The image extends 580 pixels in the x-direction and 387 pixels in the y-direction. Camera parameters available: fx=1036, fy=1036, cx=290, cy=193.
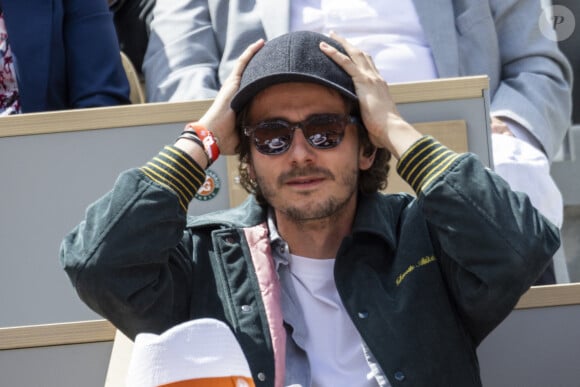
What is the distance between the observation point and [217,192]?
306cm

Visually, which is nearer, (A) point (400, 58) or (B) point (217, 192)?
(B) point (217, 192)

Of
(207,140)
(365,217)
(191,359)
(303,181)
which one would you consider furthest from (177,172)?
(191,359)

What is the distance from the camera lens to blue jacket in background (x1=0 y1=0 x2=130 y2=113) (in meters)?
3.66

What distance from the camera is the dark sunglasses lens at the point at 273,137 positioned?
98.6 inches

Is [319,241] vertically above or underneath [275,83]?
underneath

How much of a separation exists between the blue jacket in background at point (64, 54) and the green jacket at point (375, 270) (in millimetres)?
1285

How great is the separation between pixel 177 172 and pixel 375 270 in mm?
531

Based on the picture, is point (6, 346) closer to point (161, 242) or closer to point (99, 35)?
point (161, 242)

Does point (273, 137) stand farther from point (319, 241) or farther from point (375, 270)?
point (375, 270)

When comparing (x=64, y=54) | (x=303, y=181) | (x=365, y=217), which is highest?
(x=64, y=54)

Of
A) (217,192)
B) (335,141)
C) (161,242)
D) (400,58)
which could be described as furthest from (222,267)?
(400,58)

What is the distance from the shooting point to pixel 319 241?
2602 mm

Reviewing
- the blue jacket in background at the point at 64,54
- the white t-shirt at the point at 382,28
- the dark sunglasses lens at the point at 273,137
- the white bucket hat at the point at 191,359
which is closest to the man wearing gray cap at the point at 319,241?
the dark sunglasses lens at the point at 273,137

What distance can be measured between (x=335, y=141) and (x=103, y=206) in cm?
58
